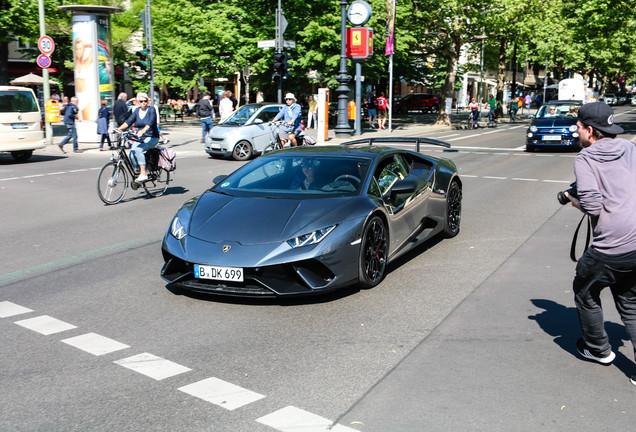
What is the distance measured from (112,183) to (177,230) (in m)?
6.04

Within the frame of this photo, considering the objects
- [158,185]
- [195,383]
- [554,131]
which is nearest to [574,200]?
[195,383]

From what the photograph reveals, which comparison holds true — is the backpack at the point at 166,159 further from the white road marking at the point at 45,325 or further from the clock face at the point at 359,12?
the clock face at the point at 359,12

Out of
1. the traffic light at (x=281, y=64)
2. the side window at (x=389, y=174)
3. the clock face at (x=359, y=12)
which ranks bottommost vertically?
the side window at (x=389, y=174)

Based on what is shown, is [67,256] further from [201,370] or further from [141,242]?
[201,370]

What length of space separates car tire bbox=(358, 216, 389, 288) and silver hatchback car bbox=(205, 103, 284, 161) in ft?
44.5

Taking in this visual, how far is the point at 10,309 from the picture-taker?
229 inches

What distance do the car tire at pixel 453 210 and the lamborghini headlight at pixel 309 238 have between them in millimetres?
2993

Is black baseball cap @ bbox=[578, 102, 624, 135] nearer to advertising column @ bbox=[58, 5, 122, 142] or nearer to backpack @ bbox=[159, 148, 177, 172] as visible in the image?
backpack @ bbox=[159, 148, 177, 172]

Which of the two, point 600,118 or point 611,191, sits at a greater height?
point 600,118

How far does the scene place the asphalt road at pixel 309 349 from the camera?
377cm

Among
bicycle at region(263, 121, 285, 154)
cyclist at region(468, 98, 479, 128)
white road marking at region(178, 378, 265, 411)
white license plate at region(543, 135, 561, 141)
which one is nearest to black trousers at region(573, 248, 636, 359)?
white road marking at region(178, 378, 265, 411)

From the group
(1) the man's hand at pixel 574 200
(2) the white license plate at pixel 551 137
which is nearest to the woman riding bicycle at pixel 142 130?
(1) the man's hand at pixel 574 200

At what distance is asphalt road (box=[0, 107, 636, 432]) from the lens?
3768 millimetres

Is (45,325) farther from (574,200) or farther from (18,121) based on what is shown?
(18,121)
